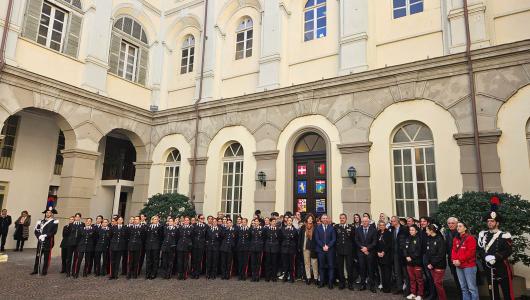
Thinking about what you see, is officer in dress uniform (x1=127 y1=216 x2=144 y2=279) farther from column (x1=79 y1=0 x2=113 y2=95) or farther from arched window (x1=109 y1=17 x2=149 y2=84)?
arched window (x1=109 y1=17 x2=149 y2=84)

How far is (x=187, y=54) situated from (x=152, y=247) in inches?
400

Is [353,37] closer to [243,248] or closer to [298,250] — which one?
[298,250]

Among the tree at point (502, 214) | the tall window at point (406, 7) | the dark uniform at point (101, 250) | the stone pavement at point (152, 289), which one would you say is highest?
the tall window at point (406, 7)

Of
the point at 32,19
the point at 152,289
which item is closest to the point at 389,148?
the point at 152,289

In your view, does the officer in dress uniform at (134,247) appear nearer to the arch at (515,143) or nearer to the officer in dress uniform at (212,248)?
the officer in dress uniform at (212,248)

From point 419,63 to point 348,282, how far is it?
6422 millimetres

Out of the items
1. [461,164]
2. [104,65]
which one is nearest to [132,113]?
[104,65]

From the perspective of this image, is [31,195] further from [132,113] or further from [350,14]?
[350,14]

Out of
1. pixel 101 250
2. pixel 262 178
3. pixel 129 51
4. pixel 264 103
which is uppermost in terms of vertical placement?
pixel 129 51

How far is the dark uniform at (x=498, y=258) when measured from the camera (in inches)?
244

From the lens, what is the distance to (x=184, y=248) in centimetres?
912

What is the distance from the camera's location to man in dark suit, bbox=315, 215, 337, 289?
8.00 metres

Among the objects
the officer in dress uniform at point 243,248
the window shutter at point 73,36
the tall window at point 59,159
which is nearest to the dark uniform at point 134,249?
the officer in dress uniform at point 243,248

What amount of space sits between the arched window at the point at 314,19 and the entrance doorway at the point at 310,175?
3.69 m
